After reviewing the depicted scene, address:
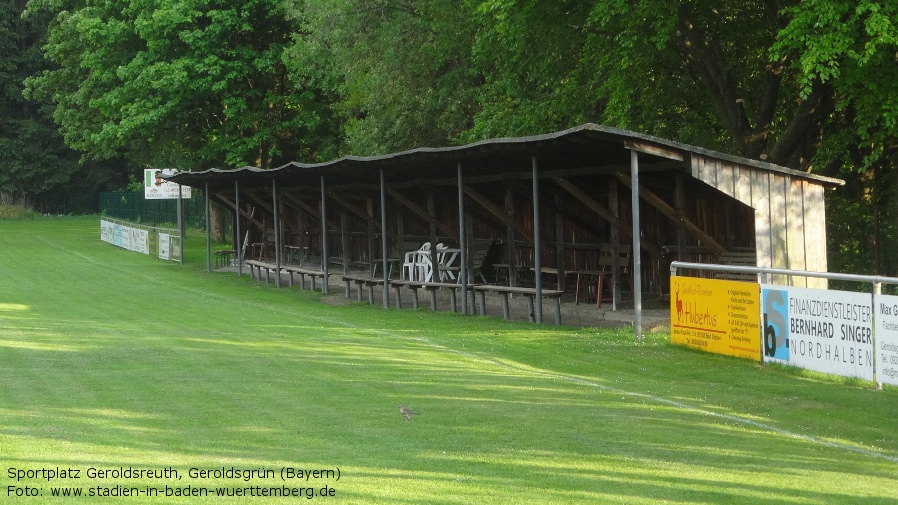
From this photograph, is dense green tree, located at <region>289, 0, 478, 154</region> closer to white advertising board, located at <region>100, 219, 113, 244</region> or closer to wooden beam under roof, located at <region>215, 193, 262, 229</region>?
wooden beam under roof, located at <region>215, 193, 262, 229</region>

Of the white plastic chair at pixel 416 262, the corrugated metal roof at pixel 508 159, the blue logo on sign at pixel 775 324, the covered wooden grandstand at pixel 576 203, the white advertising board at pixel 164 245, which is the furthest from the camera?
the white advertising board at pixel 164 245

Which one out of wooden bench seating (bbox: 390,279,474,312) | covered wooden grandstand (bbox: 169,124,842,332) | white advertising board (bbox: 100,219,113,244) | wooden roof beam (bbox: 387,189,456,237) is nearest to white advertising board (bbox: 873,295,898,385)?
covered wooden grandstand (bbox: 169,124,842,332)

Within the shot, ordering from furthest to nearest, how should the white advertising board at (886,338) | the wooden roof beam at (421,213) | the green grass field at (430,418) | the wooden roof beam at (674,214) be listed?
the wooden roof beam at (421,213)
the wooden roof beam at (674,214)
the white advertising board at (886,338)
the green grass field at (430,418)

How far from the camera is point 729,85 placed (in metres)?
23.4

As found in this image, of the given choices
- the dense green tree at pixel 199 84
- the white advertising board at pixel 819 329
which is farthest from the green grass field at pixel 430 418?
the dense green tree at pixel 199 84

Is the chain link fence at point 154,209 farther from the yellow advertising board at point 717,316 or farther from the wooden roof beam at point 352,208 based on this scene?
the yellow advertising board at point 717,316

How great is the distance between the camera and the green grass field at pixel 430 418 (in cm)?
731

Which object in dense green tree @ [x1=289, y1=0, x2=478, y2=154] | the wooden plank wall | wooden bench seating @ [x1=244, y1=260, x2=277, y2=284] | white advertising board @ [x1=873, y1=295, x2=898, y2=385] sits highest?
dense green tree @ [x1=289, y1=0, x2=478, y2=154]

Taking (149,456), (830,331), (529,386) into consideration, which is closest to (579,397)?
(529,386)

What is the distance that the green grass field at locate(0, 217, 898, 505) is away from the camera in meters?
7.31

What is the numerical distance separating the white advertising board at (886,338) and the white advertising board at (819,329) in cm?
14

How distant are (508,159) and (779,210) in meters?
4.97

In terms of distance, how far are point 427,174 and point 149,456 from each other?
15182 millimetres

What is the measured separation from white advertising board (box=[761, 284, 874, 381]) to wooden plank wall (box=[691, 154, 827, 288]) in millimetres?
2558
